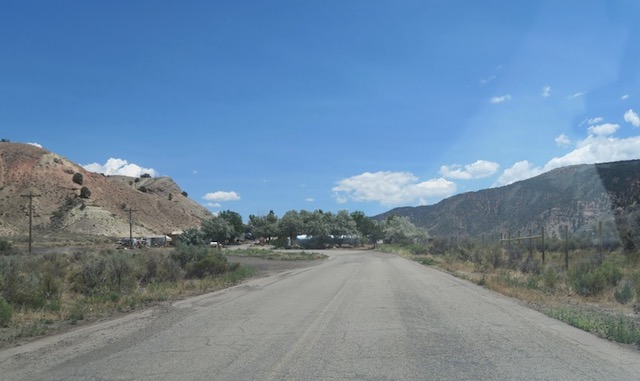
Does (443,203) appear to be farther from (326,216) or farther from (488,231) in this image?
(488,231)

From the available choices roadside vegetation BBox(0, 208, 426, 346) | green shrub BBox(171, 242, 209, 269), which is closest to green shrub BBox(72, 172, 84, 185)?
roadside vegetation BBox(0, 208, 426, 346)

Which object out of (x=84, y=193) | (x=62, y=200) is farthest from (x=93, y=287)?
(x=84, y=193)

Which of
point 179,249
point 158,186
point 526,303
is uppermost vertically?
point 158,186

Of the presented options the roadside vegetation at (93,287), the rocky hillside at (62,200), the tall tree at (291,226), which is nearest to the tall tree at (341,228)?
the tall tree at (291,226)

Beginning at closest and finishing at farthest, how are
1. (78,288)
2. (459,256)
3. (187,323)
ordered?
(187,323), (78,288), (459,256)

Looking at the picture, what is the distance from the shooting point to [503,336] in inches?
438

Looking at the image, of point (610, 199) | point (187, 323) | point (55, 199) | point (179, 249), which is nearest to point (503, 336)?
point (187, 323)

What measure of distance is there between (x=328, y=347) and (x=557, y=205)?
7579 centimetres

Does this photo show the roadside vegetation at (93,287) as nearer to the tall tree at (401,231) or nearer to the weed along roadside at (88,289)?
the weed along roadside at (88,289)

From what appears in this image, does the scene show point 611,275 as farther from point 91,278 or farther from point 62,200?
point 62,200

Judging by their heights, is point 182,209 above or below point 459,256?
above

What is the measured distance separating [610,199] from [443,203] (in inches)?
3740

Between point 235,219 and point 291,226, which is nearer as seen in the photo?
point 291,226

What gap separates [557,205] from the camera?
78.3 meters
